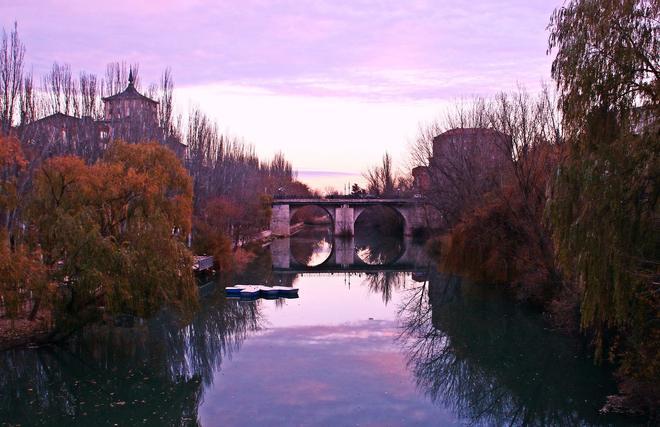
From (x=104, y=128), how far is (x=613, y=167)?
21167mm

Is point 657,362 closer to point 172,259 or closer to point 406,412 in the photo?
point 406,412

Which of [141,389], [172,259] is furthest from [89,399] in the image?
[172,259]

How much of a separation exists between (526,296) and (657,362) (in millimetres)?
10564

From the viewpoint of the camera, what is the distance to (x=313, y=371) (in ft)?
42.0

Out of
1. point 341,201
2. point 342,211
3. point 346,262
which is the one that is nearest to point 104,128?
point 346,262

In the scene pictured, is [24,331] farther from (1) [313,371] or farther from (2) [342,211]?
(2) [342,211]

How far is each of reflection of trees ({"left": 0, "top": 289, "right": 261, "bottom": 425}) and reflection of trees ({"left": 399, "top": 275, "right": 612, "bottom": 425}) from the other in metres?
4.35

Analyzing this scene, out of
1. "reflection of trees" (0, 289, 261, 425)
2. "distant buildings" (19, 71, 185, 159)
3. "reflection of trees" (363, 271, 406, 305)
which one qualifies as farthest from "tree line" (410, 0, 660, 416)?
"distant buildings" (19, 71, 185, 159)

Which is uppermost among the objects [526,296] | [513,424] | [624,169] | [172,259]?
[624,169]

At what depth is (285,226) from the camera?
189 feet

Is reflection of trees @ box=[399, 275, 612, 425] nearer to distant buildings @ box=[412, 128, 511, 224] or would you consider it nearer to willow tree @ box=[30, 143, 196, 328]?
distant buildings @ box=[412, 128, 511, 224]

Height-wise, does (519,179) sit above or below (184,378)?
above

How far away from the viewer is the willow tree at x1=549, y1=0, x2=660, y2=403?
8.09 m

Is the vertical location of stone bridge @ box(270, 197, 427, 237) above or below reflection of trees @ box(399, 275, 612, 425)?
above
